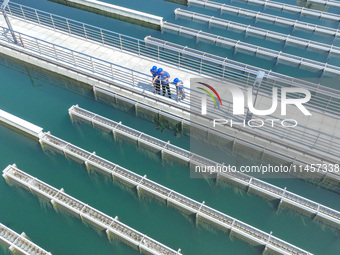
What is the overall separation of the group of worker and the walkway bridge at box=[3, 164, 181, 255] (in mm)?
4687

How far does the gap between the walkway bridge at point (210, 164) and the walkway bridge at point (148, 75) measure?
4.11 ft

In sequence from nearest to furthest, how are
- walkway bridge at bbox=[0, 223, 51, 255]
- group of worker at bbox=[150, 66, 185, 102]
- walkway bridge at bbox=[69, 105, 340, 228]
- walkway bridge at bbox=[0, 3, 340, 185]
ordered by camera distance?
walkway bridge at bbox=[0, 223, 51, 255] < walkway bridge at bbox=[69, 105, 340, 228] < walkway bridge at bbox=[0, 3, 340, 185] < group of worker at bbox=[150, 66, 185, 102]

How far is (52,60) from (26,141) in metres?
3.98

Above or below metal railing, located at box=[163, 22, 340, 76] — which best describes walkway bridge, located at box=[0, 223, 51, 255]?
below

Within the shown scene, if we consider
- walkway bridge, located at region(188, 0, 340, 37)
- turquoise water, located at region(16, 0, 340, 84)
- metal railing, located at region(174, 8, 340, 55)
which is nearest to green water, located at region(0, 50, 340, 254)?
turquoise water, located at region(16, 0, 340, 84)

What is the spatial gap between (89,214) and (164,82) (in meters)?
4.90

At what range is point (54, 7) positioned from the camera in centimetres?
1648

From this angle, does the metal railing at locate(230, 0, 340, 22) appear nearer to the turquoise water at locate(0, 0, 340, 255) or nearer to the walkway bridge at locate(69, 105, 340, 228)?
the turquoise water at locate(0, 0, 340, 255)

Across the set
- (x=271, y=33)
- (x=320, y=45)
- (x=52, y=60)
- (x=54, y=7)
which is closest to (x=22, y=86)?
(x=52, y=60)

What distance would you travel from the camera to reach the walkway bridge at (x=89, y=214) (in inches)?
309

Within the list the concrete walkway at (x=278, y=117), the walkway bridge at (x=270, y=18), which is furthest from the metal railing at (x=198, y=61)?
the walkway bridge at (x=270, y=18)

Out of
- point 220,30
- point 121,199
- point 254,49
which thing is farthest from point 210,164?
point 220,30

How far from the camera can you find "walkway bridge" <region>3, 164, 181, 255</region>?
7.86 metres

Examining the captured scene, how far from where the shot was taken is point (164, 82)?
33.2 ft
